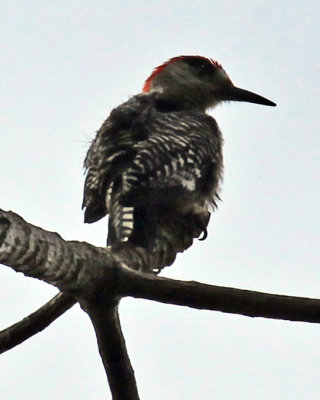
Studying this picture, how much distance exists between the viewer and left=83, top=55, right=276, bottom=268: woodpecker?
500 cm

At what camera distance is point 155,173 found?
5.34 metres

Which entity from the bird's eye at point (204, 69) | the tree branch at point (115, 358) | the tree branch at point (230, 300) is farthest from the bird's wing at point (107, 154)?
the tree branch at point (230, 300)

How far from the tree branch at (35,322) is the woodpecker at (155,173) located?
56cm

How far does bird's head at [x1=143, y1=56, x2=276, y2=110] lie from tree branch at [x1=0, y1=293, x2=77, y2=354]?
11.7 feet

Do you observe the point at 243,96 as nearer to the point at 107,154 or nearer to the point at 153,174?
the point at 107,154

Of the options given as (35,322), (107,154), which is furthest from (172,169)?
(35,322)

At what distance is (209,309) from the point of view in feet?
10.9

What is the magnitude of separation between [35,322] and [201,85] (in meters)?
3.92

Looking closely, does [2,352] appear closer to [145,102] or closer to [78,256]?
[78,256]

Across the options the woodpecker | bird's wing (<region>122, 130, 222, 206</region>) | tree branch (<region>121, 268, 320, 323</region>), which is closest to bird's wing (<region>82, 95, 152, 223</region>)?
the woodpecker

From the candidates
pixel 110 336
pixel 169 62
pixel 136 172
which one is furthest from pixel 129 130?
pixel 110 336

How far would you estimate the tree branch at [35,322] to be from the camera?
3936 millimetres

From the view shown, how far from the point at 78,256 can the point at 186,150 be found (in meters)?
2.59

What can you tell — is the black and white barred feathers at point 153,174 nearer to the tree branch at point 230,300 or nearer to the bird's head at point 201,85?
the bird's head at point 201,85
